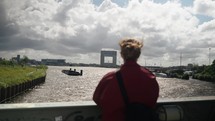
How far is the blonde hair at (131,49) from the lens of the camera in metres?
3.68

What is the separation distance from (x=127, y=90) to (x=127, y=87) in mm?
35

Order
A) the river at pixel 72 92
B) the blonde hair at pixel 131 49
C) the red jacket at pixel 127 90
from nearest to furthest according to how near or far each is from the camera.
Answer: the red jacket at pixel 127 90 < the blonde hair at pixel 131 49 < the river at pixel 72 92

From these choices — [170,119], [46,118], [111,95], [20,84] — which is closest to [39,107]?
[46,118]

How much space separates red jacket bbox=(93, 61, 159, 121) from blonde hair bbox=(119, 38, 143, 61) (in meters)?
0.08

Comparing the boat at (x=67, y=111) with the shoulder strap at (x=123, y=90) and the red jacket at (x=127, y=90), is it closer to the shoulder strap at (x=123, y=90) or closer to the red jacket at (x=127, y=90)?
the red jacket at (x=127, y=90)

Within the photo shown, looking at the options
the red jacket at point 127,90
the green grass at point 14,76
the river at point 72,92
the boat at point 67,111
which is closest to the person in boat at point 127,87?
the red jacket at point 127,90

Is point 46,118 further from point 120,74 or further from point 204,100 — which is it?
point 204,100

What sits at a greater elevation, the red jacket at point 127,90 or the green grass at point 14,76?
the red jacket at point 127,90

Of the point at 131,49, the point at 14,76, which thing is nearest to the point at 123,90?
the point at 131,49

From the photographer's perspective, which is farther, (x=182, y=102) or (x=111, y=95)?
(x=182, y=102)

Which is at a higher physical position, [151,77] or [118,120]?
[151,77]

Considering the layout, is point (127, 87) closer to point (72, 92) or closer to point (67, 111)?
point (67, 111)

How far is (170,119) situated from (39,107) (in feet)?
6.48

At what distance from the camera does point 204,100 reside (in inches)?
218
